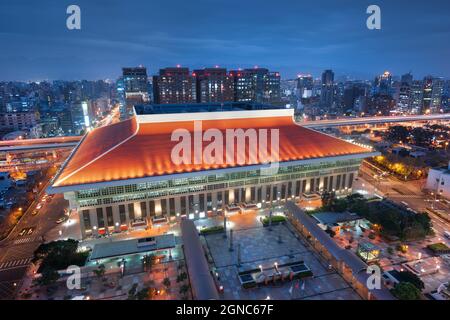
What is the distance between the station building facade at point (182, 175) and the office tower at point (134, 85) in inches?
3395

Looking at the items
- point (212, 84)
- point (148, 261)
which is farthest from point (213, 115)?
point (212, 84)

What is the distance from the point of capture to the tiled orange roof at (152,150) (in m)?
37.2

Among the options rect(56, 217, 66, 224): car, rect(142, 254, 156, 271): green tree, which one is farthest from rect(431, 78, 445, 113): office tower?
rect(56, 217, 66, 224): car

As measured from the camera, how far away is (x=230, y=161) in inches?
1642

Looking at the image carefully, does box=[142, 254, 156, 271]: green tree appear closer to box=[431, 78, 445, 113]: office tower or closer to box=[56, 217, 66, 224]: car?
box=[56, 217, 66, 224]: car

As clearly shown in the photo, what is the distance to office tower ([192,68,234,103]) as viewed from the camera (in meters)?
123

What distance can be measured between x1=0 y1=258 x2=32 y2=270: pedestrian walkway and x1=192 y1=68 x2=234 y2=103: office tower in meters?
98.9

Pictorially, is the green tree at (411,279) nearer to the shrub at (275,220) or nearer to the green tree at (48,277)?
the shrub at (275,220)

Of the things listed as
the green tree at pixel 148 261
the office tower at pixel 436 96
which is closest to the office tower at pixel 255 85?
the office tower at pixel 436 96
